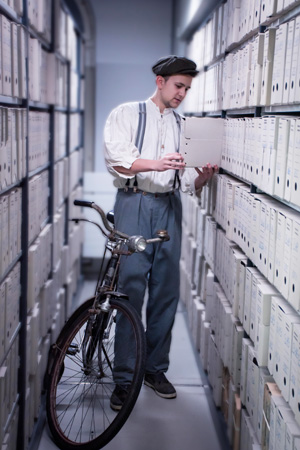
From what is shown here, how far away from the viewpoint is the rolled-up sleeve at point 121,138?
2.97 meters

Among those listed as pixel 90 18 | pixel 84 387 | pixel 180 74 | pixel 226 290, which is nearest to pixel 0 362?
pixel 84 387

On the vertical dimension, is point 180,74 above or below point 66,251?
above

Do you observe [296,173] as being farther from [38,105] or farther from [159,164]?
[38,105]

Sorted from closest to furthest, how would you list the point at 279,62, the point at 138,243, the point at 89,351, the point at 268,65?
the point at 279,62 < the point at 268,65 < the point at 138,243 < the point at 89,351

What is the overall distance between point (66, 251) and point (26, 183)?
1.79 m

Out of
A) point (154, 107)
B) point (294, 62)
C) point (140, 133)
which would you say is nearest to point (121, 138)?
point (140, 133)

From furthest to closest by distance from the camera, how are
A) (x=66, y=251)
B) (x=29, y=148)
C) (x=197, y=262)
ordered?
(x=66, y=251), (x=197, y=262), (x=29, y=148)

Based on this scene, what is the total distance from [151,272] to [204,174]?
1.79 feet

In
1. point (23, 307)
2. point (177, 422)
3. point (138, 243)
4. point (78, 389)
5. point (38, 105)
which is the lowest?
point (177, 422)

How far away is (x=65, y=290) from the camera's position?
4555 mm

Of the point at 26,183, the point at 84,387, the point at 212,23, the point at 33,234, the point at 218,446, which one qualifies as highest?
the point at 212,23

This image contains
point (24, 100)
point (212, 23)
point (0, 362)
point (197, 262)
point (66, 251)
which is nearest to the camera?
point (0, 362)

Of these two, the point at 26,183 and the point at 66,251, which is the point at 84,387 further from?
the point at 66,251

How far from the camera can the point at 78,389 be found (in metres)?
2.91
